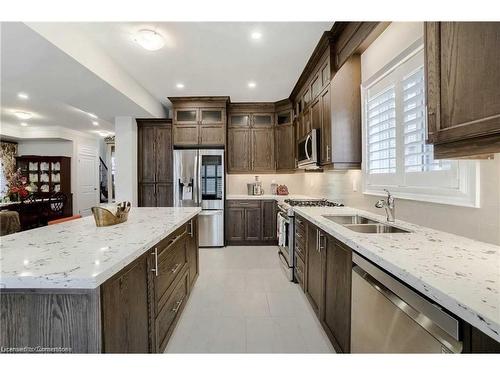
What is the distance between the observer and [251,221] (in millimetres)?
4566

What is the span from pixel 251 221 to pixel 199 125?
2.00 meters

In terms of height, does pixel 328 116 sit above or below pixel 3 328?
above

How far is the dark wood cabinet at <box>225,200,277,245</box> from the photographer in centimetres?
456

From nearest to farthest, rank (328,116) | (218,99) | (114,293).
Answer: (114,293), (328,116), (218,99)

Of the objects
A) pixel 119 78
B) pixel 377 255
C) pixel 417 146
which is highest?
pixel 119 78

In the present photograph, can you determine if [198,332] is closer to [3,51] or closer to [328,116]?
[328,116]

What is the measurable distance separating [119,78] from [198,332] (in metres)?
3.12

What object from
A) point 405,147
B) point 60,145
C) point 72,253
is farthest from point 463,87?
point 60,145

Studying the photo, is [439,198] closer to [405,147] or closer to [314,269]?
[405,147]

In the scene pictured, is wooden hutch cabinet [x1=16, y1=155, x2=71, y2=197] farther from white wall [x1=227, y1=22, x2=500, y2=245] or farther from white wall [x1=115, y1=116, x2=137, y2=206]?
white wall [x1=227, y1=22, x2=500, y2=245]

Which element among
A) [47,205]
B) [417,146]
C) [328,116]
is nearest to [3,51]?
[328,116]

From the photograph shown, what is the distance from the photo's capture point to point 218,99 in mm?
4465

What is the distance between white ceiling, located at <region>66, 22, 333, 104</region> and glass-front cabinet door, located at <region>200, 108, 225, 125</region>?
43 cm

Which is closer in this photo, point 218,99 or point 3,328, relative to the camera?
point 3,328
